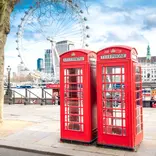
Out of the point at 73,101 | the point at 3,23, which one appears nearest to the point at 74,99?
the point at 73,101

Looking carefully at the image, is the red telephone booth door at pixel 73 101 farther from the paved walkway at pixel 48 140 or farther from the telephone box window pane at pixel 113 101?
the telephone box window pane at pixel 113 101

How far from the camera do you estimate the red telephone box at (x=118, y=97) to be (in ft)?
19.5

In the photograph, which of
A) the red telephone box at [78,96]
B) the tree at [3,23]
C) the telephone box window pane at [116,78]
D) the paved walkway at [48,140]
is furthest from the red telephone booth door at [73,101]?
the tree at [3,23]

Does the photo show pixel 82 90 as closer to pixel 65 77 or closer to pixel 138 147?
pixel 65 77

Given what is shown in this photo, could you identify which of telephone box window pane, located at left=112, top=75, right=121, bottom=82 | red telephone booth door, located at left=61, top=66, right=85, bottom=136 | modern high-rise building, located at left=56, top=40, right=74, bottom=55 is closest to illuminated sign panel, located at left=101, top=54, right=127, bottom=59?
telephone box window pane, located at left=112, top=75, right=121, bottom=82

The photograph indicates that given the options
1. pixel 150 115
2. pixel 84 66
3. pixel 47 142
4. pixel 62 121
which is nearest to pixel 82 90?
pixel 84 66

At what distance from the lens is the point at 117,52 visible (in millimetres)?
6012

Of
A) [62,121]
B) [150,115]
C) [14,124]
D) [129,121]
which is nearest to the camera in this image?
[129,121]

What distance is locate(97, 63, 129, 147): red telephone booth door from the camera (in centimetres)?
604

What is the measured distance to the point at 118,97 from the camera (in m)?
6.20

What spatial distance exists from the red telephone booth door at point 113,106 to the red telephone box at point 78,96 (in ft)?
1.04

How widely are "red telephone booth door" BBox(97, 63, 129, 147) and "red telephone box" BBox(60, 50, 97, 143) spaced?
32 cm

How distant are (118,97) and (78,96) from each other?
1.02 m

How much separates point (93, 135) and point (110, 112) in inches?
31.8
